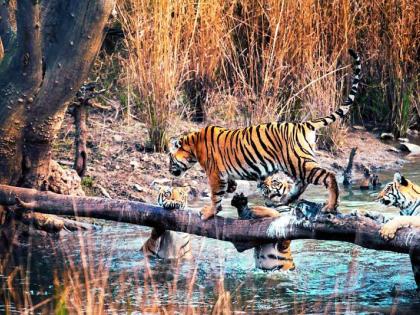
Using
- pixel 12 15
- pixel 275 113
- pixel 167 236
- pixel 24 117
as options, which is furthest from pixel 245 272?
pixel 12 15

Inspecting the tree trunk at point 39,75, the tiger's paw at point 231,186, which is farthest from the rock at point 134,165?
the tiger's paw at point 231,186

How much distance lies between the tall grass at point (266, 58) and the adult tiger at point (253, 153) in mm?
3097

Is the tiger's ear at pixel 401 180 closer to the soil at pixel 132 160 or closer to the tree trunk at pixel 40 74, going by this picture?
the tree trunk at pixel 40 74

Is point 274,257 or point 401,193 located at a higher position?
point 401,193

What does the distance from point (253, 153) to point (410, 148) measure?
17.7 ft

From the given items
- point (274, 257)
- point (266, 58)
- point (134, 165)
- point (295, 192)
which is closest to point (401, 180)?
point (295, 192)

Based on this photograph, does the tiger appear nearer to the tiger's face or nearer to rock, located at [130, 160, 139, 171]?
the tiger's face

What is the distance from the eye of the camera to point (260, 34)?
13.6 m

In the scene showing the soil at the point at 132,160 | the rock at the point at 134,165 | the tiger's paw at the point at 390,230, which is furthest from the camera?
the rock at the point at 134,165

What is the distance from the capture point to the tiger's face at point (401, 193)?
25.1ft

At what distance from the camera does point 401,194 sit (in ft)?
25.2

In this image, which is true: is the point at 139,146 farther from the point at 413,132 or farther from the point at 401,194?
the point at 401,194

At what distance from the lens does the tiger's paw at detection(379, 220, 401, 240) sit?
6664 millimetres

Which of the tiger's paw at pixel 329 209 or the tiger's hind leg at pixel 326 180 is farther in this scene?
the tiger's hind leg at pixel 326 180
